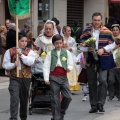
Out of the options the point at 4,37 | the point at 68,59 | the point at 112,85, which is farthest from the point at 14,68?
the point at 4,37

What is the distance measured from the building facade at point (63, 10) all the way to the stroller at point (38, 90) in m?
10.6

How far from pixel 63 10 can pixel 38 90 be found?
1434 cm

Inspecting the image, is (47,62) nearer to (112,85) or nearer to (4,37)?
(112,85)

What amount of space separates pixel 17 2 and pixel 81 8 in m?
18.6

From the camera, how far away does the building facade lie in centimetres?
2179

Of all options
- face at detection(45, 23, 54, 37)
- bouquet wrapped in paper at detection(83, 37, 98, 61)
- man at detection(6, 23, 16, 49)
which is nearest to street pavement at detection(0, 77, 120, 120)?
bouquet wrapped in paper at detection(83, 37, 98, 61)

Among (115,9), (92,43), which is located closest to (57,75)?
(92,43)

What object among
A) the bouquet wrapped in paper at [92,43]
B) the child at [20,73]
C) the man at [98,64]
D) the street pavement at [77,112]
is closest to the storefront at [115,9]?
the street pavement at [77,112]

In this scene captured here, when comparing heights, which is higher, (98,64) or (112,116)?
(98,64)

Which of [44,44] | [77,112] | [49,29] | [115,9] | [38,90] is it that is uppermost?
[115,9]

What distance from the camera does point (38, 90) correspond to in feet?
33.2

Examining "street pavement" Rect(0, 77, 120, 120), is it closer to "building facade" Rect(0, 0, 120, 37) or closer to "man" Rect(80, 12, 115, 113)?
"man" Rect(80, 12, 115, 113)

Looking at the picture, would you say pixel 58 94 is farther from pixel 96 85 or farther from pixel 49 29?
pixel 49 29

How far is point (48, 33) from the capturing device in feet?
32.6
